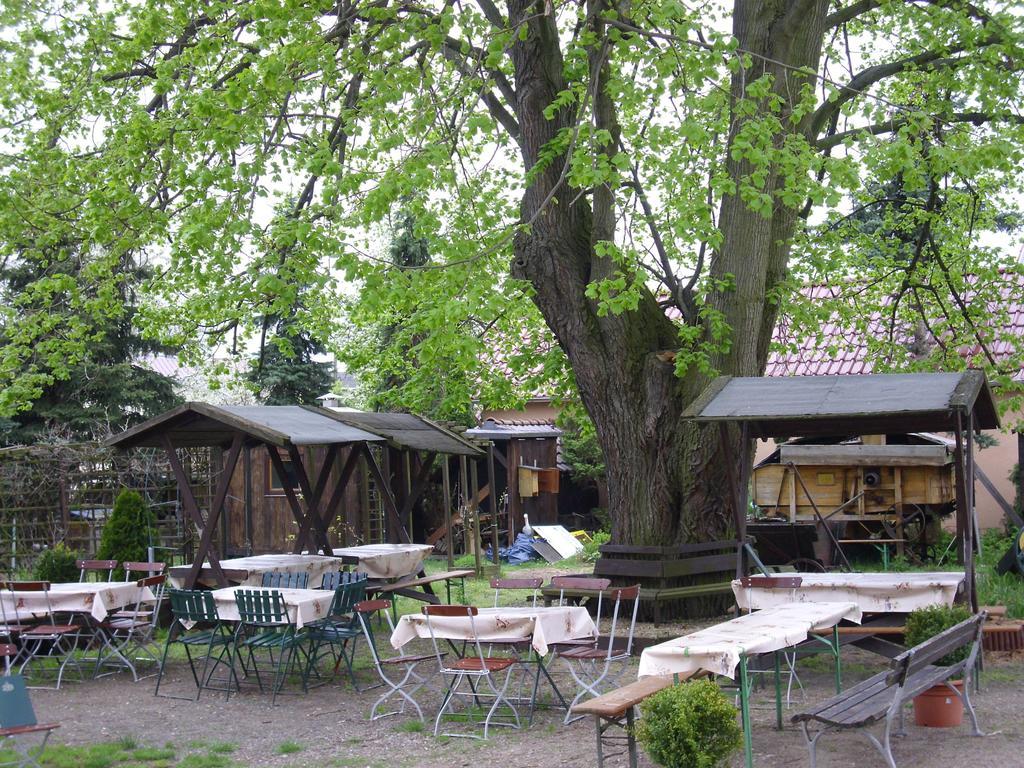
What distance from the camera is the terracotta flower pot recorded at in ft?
25.1

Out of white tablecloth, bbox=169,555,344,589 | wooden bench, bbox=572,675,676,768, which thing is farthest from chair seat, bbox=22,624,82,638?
wooden bench, bbox=572,675,676,768

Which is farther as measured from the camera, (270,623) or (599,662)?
(599,662)

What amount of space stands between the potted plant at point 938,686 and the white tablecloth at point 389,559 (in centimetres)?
655

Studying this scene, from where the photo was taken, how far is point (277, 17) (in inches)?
402

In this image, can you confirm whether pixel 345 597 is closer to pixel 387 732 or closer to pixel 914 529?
pixel 387 732

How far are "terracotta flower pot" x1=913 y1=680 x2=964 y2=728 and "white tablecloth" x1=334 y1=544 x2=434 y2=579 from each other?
6885 mm

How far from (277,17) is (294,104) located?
215 cm

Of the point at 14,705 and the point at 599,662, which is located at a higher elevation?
the point at 14,705

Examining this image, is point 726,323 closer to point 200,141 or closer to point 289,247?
point 289,247

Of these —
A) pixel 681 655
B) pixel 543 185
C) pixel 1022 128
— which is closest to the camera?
pixel 681 655

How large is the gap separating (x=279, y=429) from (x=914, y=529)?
34.2 feet

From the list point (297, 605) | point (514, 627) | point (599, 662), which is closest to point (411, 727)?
point (514, 627)

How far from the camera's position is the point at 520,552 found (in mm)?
21016

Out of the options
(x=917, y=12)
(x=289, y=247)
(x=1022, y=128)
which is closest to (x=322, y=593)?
(x=289, y=247)
